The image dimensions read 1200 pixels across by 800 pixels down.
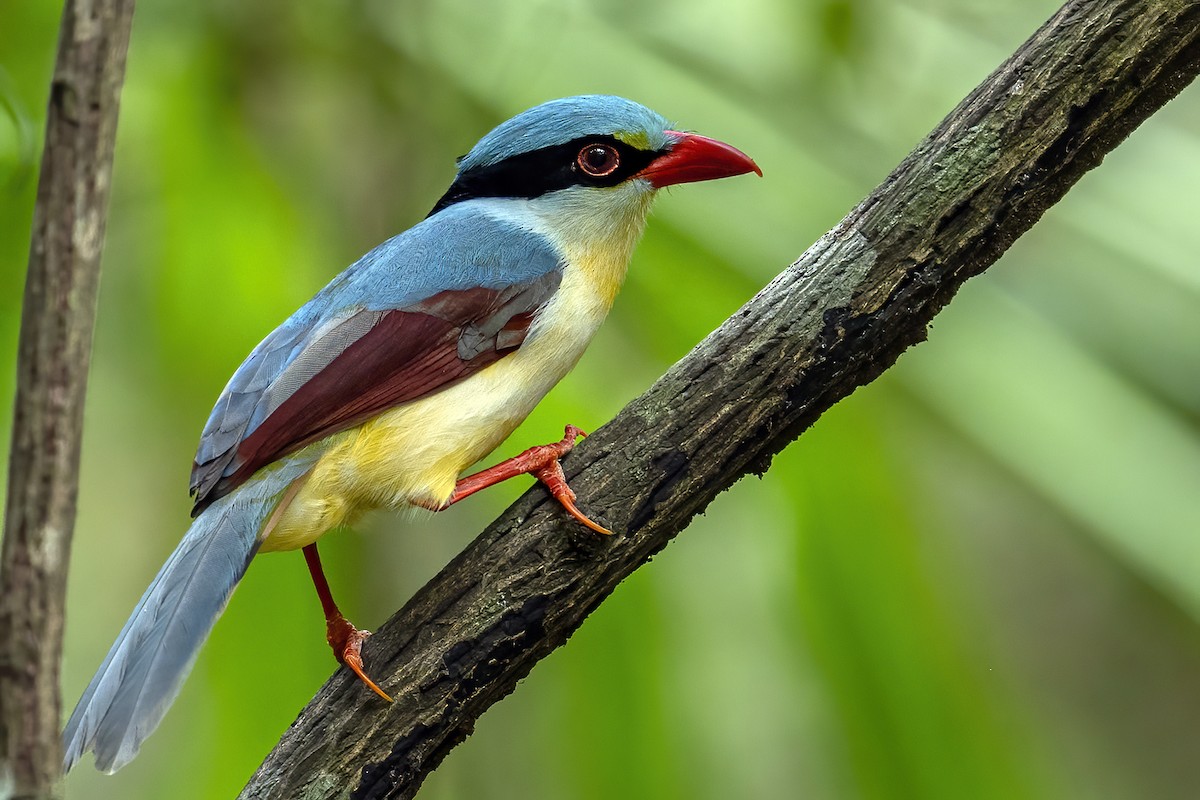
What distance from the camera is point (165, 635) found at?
2.21m

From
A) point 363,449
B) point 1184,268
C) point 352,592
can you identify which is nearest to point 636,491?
point 363,449

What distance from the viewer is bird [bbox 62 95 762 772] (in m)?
2.27

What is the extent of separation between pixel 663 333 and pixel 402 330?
2.55ft

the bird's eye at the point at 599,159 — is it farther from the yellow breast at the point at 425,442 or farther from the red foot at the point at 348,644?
the red foot at the point at 348,644

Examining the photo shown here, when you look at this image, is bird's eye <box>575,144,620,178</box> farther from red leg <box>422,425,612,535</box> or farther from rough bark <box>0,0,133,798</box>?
rough bark <box>0,0,133,798</box>

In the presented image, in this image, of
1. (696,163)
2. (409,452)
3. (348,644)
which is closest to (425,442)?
(409,452)

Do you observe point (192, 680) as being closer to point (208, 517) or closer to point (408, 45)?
→ point (208, 517)

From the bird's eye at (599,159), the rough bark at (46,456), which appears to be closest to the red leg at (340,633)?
the bird's eye at (599,159)

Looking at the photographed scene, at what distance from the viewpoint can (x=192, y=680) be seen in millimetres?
3369

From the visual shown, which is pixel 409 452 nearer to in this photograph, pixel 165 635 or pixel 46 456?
pixel 165 635

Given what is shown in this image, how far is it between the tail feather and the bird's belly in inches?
5.4

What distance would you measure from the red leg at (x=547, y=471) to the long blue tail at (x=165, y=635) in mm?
450

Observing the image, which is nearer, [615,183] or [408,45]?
[615,183]

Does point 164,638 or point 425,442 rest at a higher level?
point 425,442
